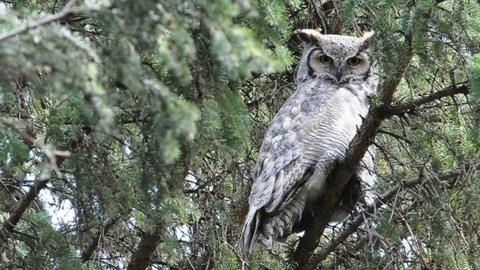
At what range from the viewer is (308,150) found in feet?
14.0

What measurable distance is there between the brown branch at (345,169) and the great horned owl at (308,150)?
10 cm

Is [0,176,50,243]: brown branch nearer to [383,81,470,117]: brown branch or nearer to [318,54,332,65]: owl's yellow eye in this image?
[383,81,470,117]: brown branch

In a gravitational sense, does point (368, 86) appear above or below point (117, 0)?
above

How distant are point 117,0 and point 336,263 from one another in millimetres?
2535

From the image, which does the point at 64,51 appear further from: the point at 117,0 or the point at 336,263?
the point at 336,263

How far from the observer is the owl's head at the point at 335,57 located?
4.62 meters

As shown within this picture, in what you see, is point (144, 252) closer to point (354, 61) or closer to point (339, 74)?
point (339, 74)

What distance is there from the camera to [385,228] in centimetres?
377

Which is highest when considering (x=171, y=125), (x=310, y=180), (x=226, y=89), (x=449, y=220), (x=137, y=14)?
(x=310, y=180)

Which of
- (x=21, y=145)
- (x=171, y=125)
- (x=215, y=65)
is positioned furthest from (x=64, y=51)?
(x=21, y=145)

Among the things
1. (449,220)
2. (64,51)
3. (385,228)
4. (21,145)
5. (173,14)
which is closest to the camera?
(64,51)

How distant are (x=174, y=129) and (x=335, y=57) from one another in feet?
9.16

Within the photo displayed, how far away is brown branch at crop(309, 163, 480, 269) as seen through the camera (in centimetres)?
348

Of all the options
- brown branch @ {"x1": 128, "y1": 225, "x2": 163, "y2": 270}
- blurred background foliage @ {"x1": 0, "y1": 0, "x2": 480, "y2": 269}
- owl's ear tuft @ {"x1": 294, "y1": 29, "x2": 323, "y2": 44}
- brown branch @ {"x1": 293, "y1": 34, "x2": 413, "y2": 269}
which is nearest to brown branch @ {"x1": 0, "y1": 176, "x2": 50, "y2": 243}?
blurred background foliage @ {"x1": 0, "y1": 0, "x2": 480, "y2": 269}
